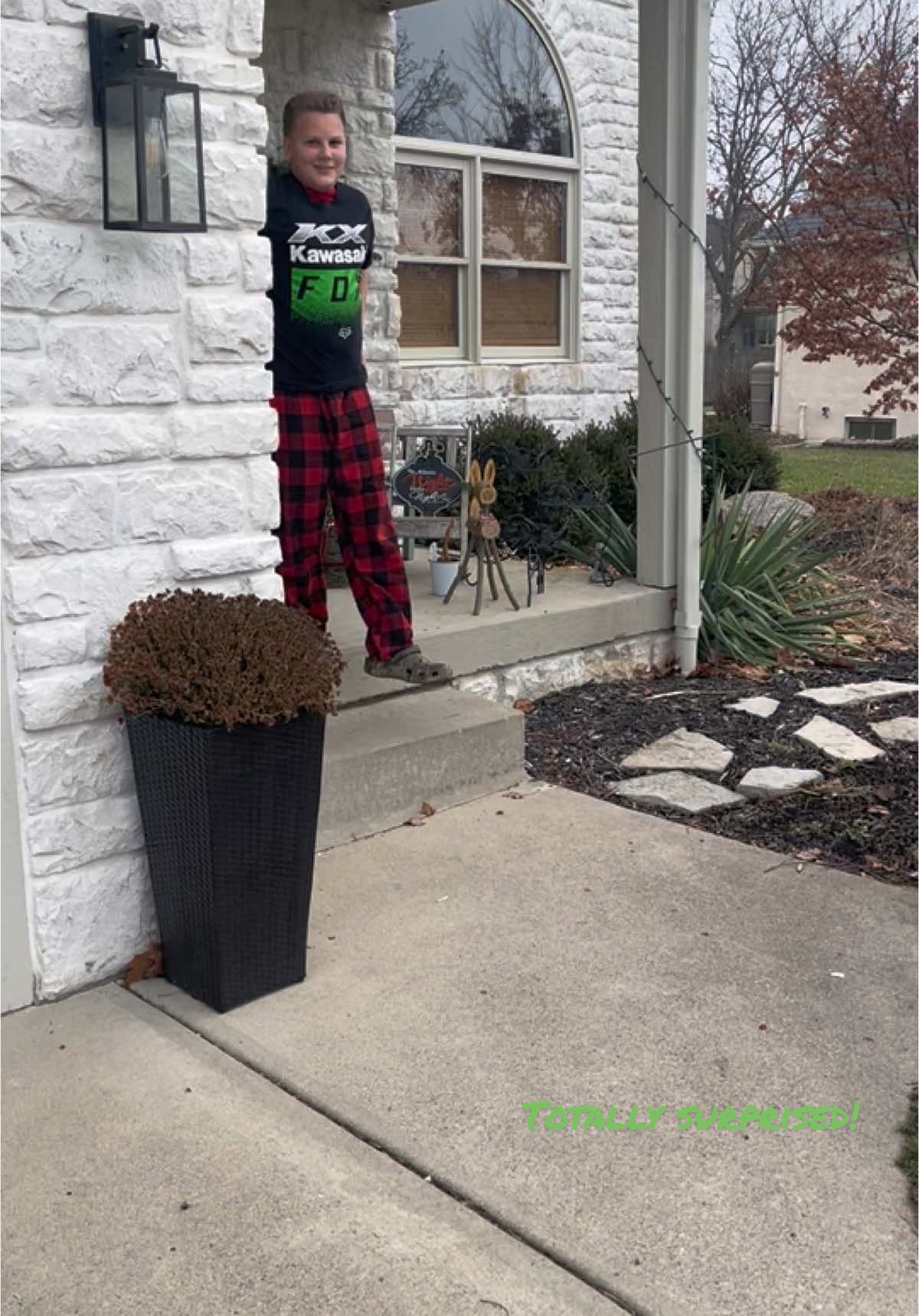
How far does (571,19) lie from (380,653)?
654 centimetres

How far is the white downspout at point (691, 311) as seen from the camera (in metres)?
5.90

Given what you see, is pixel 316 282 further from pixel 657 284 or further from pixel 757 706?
pixel 757 706

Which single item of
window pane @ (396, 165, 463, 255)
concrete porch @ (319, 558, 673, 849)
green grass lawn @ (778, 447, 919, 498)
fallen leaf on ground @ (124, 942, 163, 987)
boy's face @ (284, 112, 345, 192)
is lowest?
fallen leaf on ground @ (124, 942, 163, 987)

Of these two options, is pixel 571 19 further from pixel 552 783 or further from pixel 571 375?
pixel 552 783

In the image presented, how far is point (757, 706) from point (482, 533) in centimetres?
139

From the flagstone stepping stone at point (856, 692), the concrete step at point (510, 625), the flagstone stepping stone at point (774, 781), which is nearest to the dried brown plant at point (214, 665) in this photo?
the concrete step at point (510, 625)

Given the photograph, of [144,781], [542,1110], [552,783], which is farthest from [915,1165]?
[552,783]

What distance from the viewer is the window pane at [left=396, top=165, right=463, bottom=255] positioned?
8703mm

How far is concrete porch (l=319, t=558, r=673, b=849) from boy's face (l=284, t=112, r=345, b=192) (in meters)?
1.66

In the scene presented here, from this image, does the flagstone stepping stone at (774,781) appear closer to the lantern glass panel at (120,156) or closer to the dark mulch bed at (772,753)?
the dark mulch bed at (772,753)

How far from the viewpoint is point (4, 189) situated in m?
3.07

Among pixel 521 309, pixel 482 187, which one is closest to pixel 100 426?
pixel 482 187

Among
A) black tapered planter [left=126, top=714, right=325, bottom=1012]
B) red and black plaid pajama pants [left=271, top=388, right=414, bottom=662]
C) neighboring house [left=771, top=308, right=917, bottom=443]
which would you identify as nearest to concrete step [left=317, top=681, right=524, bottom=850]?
red and black plaid pajama pants [left=271, top=388, right=414, bottom=662]
